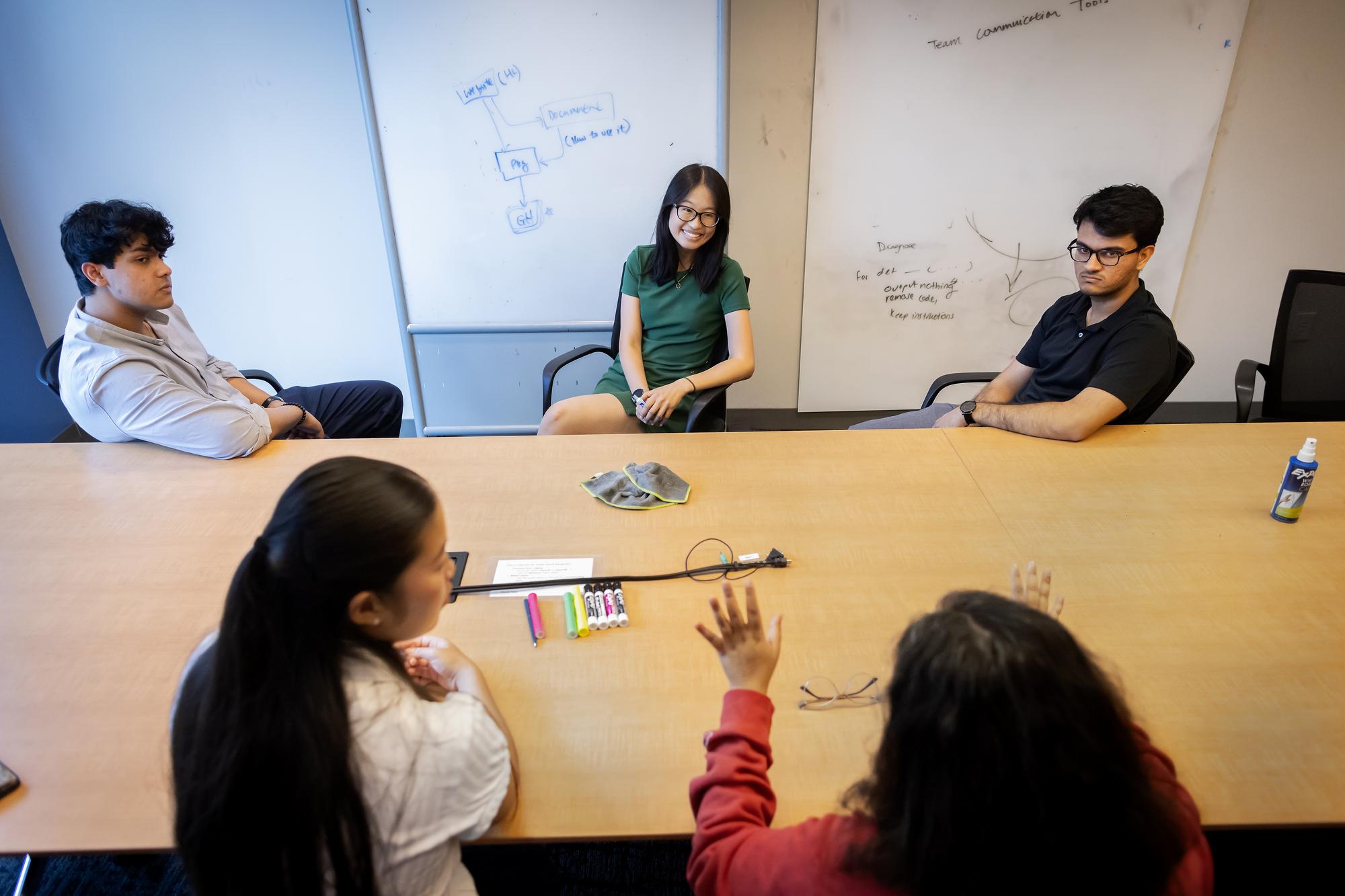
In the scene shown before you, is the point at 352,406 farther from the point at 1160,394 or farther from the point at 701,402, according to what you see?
the point at 1160,394

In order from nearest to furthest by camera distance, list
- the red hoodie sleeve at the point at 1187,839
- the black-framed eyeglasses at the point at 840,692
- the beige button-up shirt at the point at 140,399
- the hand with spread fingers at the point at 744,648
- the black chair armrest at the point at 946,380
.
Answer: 1. the red hoodie sleeve at the point at 1187,839
2. the hand with spread fingers at the point at 744,648
3. the black-framed eyeglasses at the point at 840,692
4. the beige button-up shirt at the point at 140,399
5. the black chair armrest at the point at 946,380

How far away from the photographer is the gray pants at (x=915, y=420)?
2369 millimetres

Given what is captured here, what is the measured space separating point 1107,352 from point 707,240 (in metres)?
1.18

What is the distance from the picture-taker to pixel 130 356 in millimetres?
1830

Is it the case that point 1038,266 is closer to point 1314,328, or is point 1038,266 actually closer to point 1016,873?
point 1314,328

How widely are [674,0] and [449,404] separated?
1750mm

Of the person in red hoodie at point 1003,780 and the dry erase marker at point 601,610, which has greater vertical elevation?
the person in red hoodie at point 1003,780

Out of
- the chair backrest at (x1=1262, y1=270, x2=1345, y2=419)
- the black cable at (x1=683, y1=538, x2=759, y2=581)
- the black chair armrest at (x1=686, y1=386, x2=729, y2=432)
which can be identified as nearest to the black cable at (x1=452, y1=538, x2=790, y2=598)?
the black cable at (x1=683, y1=538, x2=759, y2=581)

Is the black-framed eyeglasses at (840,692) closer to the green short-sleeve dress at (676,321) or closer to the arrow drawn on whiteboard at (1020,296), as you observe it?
the green short-sleeve dress at (676,321)

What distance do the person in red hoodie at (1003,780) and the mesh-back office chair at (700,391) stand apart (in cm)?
159

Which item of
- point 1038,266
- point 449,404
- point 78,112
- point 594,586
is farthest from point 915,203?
point 78,112

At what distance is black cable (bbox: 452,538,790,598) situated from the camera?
1464mm

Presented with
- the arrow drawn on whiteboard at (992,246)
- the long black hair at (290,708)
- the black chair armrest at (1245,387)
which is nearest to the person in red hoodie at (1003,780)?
the long black hair at (290,708)

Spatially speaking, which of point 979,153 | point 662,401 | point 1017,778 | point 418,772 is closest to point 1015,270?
point 979,153
